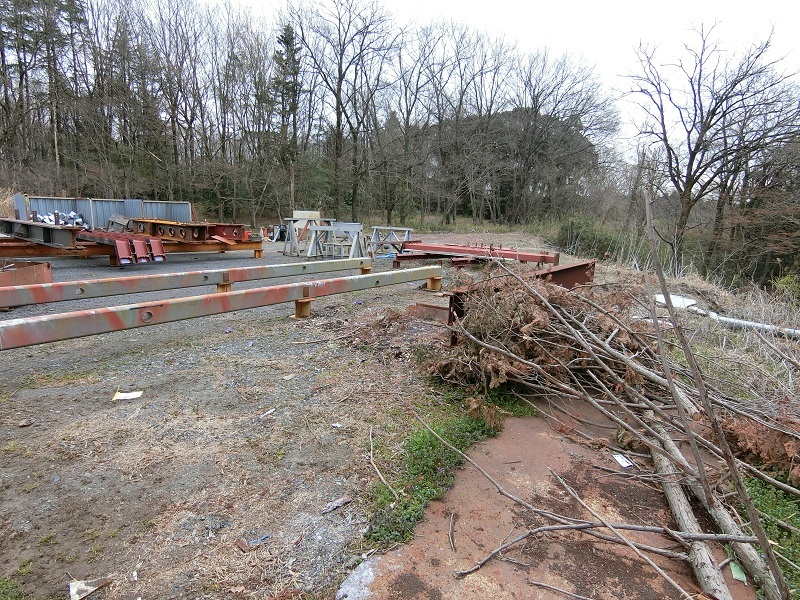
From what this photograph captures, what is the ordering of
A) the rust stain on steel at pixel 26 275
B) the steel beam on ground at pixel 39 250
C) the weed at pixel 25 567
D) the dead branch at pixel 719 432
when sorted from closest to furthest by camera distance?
the dead branch at pixel 719 432 < the weed at pixel 25 567 < the rust stain on steel at pixel 26 275 < the steel beam on ground at pixel 39 250

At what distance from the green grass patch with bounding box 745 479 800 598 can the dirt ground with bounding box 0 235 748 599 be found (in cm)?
50

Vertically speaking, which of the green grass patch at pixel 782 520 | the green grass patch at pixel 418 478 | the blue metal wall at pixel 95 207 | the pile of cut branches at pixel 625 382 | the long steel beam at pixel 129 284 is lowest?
the green grass patch at pixel 782 520

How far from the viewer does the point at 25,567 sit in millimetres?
1621

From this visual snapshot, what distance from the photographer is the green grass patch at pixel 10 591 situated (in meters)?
1.49

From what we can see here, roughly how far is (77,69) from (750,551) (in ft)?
105

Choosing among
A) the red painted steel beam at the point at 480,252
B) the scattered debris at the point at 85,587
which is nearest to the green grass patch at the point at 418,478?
the scattered debris at the point at 85,587

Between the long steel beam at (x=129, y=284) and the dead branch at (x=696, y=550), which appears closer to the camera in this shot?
the dead branch at (x=696, y=550)

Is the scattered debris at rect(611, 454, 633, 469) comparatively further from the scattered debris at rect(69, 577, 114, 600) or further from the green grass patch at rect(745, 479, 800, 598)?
the scattered debris at rect(69, 577, 114, 600)

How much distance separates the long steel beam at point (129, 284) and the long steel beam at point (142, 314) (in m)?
1.17

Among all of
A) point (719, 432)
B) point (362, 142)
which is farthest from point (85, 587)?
point (362, 142)

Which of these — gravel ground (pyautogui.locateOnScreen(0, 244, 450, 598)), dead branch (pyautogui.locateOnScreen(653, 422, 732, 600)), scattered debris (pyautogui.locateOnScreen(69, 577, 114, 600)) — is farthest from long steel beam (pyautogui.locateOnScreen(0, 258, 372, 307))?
dead branch (pyautogui.locateOnScreen(653, 422, 732, 600))

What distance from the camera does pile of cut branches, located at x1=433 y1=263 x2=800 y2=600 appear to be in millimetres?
2076

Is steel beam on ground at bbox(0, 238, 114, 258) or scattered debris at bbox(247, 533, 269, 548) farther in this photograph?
steel beam on ground at bbox(0, 238, 114, 258)

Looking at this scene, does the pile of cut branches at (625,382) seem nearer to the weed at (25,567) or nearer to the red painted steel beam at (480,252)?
the weed at (25,567)
